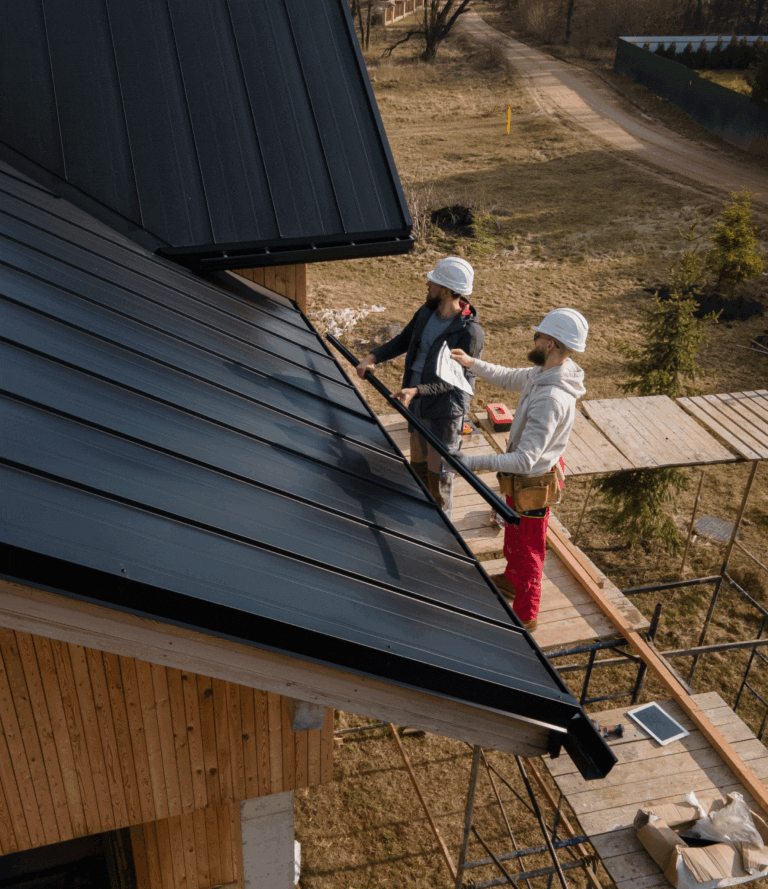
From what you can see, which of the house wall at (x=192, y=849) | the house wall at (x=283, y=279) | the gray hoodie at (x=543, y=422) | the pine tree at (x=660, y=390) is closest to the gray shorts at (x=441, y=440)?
the gray hoodie at (x=543, y=422)

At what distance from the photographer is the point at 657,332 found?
37.1 ft

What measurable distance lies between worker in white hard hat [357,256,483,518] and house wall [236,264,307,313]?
101cm

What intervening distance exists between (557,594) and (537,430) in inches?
90.0

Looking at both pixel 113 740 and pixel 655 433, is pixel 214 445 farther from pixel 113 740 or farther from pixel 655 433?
pixel 655 433

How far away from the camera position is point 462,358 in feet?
18.6

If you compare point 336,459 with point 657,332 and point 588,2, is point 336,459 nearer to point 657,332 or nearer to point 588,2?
point 657,332

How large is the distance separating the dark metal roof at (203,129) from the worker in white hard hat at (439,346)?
1.81ft

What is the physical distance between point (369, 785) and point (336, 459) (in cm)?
553

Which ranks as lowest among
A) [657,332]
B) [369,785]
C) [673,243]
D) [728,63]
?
[369,785]

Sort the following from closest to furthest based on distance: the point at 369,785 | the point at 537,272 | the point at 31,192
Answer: the point at 31,192 → the point at 369,785 → the point at 537,272

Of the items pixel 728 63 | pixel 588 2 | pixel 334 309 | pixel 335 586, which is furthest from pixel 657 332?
pixel 588 2

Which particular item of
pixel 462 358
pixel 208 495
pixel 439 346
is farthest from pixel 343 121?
pixel 208 495

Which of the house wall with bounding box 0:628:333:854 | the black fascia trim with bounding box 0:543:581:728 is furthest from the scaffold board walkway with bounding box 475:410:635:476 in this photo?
the black fascia trim with bounding box 0:543:581:728

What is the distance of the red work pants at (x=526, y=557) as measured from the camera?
18.6ft
